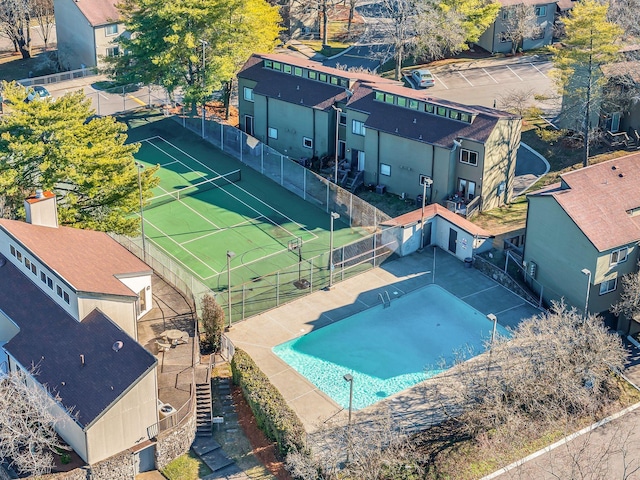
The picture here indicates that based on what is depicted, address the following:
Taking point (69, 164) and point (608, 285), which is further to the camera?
point (69, 164)

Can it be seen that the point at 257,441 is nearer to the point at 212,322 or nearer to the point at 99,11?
the point at 212,322

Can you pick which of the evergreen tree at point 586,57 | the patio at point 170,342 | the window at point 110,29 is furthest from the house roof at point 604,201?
the window at point 110,29

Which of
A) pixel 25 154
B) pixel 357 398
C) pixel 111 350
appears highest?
pixel 25 154

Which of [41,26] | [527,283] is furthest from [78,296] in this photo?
[41,26]

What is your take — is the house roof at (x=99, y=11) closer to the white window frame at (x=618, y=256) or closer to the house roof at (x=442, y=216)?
the house roof at (x=442, y=216)

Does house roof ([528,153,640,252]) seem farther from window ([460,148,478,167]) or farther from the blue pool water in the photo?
window ([460,148,478,167])

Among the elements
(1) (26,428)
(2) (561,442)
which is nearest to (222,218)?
(1) (26,428)

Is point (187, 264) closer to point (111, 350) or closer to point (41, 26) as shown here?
point (111, 350)
